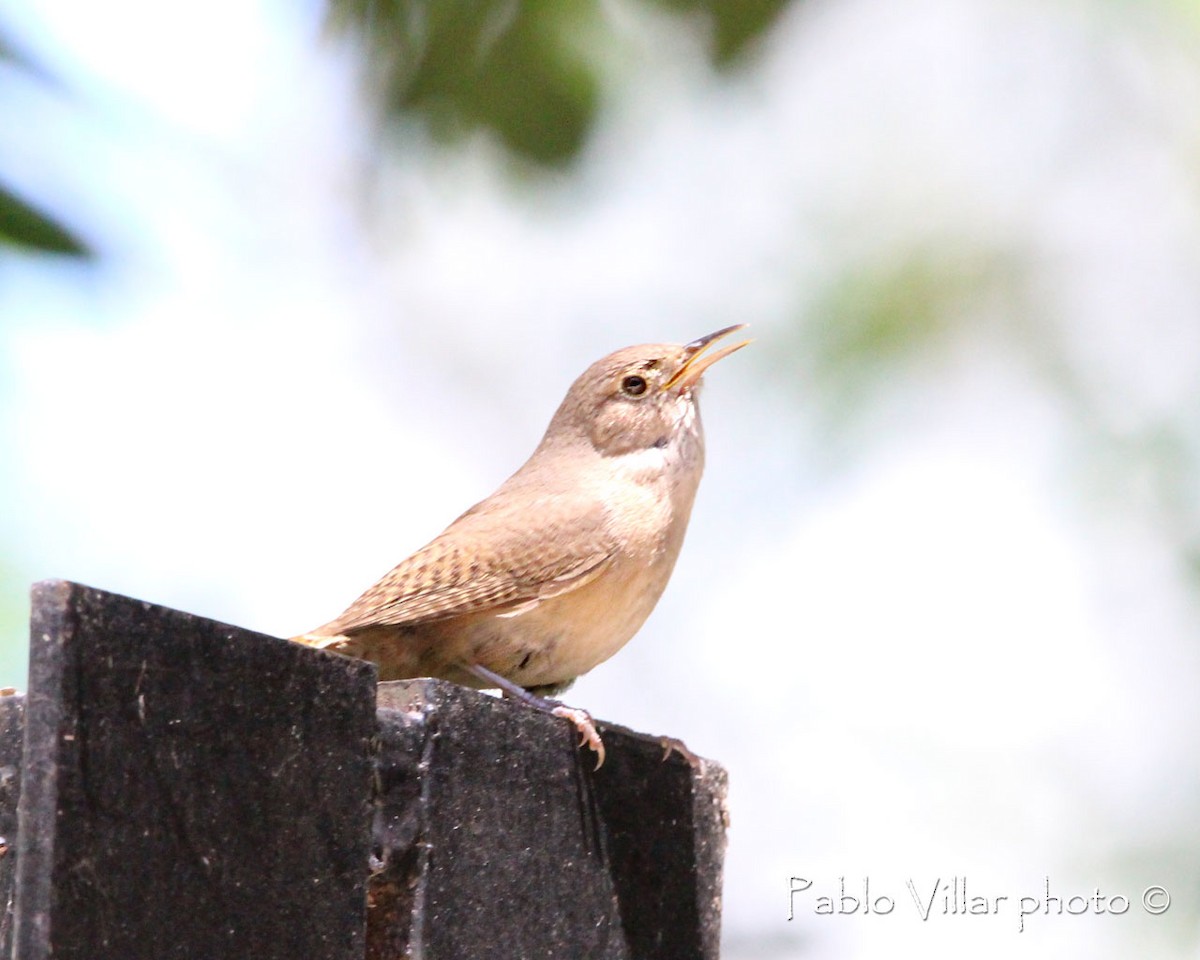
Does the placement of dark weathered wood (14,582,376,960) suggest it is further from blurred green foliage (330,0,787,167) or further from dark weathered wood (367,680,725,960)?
blurred green foliage (330,0,787,167)

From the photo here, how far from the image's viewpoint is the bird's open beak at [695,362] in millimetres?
4492

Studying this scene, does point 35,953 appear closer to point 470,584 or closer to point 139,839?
point 139,839

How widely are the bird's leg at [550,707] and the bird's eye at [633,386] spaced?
3.67 feet

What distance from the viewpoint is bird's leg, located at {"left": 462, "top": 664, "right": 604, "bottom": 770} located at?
8.13 ft

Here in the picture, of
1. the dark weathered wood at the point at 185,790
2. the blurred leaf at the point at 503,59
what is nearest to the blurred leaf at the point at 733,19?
the blurred leaf at the point at 503,59

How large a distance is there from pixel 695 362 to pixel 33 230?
5.92 ft

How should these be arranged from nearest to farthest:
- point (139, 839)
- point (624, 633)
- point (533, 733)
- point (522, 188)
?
point (139, 839)
point (533, 733)
point (624, 633)
point (522, 188)

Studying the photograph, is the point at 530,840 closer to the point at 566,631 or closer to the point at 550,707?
the point at 550,707

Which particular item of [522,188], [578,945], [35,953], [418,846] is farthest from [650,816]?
[522,188]

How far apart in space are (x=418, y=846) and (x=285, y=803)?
262 millimetres

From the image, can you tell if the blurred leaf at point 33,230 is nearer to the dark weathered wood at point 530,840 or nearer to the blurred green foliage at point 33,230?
the blurred green foliage at point 33,230

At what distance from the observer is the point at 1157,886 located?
22.5 ft

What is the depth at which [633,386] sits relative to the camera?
4.47m

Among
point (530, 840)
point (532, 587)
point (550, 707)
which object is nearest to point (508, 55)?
point (532, 587)
